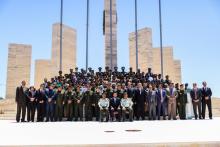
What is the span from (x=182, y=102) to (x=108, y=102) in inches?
117

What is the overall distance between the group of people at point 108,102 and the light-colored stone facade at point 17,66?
41.7 ft

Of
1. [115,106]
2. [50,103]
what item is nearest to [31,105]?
[50,103]

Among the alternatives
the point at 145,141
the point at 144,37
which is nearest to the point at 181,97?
the point at 145,141

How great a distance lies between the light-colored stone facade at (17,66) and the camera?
2309cm

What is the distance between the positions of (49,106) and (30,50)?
49.4ft

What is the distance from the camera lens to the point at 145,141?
15.0 feet

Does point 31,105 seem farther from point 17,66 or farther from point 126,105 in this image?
point 17,66

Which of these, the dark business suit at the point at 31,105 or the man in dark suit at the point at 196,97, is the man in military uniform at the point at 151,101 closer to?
the man in dark suit at the point at 196,97

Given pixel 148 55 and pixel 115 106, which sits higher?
pixel 148 55

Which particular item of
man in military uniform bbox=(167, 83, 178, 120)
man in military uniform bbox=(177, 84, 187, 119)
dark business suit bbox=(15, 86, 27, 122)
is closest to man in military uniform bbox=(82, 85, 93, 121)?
dark business suit bbox=(15, 86, 27, 122)

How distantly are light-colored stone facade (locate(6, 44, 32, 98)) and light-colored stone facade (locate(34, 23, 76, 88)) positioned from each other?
1.31 metres

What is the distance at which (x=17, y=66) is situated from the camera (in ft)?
77.6

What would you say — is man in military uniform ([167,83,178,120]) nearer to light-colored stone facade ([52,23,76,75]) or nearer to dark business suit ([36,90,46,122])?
dark business suit ([36,90,46,122])

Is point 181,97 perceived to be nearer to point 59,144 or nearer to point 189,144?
point 189,144
